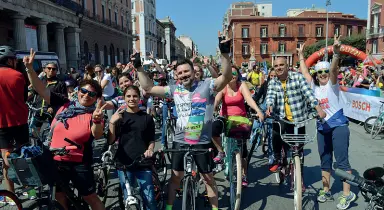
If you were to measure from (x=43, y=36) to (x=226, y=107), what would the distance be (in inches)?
850

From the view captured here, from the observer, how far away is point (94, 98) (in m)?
3.29

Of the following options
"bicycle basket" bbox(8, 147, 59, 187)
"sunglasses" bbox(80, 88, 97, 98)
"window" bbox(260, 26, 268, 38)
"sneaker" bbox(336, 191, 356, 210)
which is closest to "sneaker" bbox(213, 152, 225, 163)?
Result: "sneaker" bbox(336, 191, 356, 210)

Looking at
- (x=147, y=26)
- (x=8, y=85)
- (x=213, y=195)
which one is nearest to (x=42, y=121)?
(x=8, y=85)

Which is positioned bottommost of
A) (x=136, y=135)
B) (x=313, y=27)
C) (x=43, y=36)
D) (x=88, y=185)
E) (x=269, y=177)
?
(x=269, y=177)

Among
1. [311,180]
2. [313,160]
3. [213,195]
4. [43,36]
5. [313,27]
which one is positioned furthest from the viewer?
[313,27]

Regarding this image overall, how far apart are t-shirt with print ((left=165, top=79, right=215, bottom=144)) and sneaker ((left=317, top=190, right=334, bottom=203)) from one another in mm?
2064

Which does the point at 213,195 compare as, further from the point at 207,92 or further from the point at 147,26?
the point at 147,26

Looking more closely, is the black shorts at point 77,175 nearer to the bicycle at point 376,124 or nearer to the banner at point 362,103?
the bicycle at point 376,124

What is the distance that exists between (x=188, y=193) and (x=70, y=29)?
2881cm

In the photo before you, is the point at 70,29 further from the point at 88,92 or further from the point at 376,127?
the point at 88,92

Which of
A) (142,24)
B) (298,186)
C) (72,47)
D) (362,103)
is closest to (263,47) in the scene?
(142,24)

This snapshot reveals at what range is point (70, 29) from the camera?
2870cm

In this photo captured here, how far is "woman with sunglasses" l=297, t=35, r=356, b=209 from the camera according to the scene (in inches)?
161

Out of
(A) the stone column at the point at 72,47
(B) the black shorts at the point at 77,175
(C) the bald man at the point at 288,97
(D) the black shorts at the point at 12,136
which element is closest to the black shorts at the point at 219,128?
(C) the bald man at the point at 288,97
